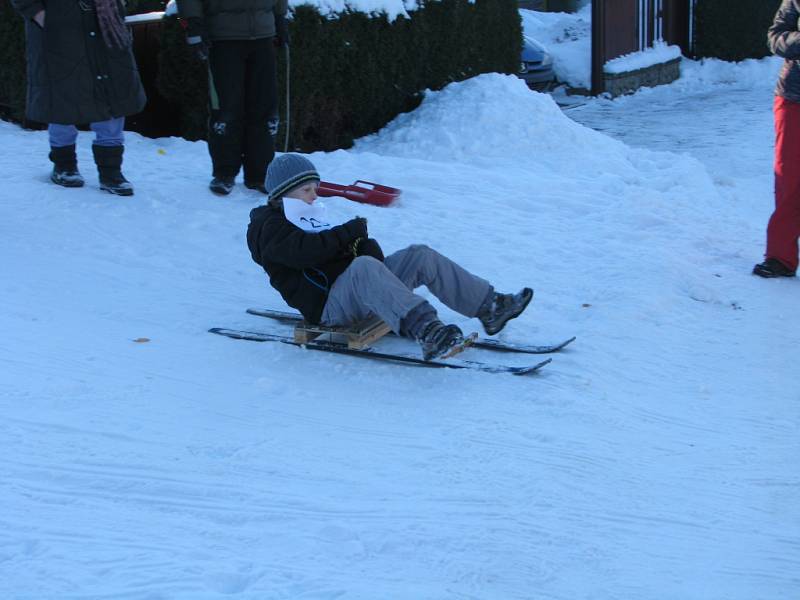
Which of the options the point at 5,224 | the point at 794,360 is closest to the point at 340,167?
the point at 5,224

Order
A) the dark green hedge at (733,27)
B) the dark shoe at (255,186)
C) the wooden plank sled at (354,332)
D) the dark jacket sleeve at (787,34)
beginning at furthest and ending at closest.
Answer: the dark green hedge at (733,27) < the dark shoe at (255,186) < the dark jacket sleeve at (787,34) < the wooden plank sled at (354,332)

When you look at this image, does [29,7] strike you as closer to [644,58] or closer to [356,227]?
[356,227]

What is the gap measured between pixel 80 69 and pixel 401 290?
3238 mm

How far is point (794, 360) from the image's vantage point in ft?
18.3

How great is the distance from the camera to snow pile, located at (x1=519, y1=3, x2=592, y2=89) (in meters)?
16.8

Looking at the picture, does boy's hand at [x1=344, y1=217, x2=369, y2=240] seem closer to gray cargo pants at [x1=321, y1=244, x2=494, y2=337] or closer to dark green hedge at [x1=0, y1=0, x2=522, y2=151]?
gray cargo pants at [x1=321, y1=244, x2=494, y2=337]

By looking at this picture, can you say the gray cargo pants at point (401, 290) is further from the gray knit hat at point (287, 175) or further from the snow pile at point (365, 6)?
the snow pile at point (365, 6)

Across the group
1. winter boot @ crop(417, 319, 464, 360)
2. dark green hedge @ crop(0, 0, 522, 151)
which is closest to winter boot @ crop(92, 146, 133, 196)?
dark green hedge @ crop(0, 0, 522, 151)

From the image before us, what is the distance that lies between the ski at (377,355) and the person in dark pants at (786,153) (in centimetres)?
242

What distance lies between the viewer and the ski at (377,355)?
16.6ft

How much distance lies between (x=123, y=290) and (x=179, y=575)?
9.95 feet

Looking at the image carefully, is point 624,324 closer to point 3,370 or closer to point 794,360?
point 794,360

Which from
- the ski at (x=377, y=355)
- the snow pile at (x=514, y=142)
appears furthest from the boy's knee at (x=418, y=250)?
the snow pile at (x=514, y=142)

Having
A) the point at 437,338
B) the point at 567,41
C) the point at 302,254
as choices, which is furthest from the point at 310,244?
the point at 567,41
